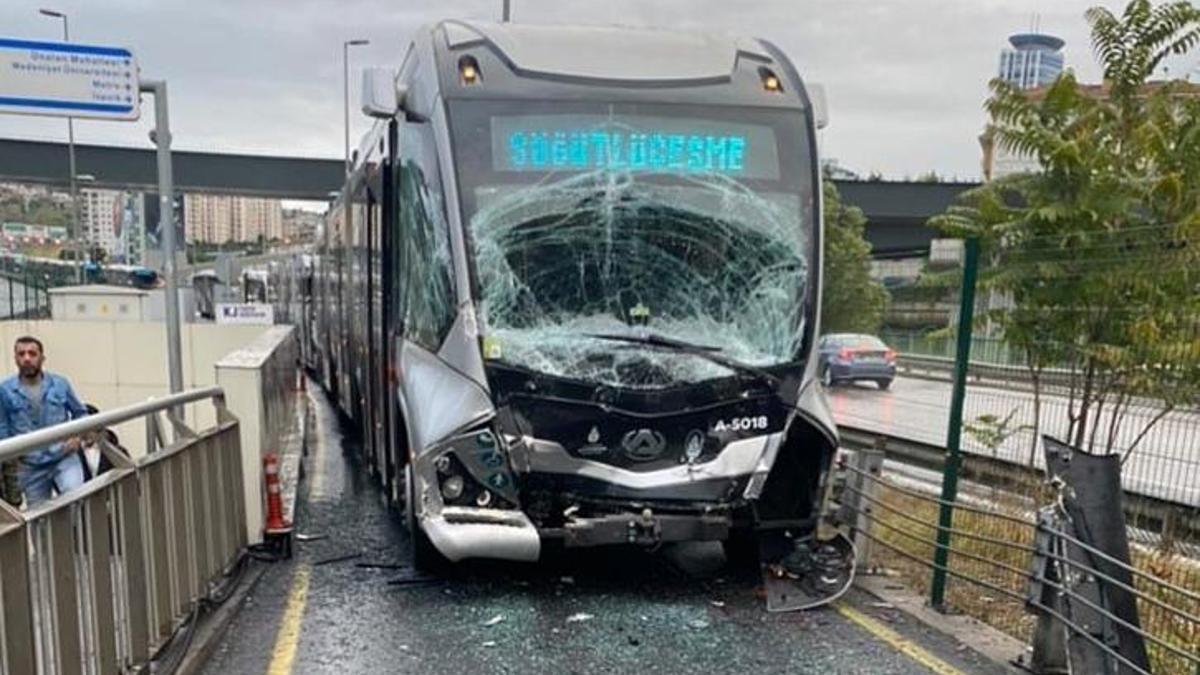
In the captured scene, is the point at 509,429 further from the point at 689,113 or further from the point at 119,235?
the point at 119,235

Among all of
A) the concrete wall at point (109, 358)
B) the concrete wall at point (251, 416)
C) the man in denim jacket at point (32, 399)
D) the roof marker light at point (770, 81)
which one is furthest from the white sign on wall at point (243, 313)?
the roof marker light at point (770, 81)

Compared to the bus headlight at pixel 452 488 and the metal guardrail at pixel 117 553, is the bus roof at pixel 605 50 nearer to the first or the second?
the bus headlight at pixel 452 488

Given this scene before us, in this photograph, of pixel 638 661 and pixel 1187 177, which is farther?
pixel 1187 177

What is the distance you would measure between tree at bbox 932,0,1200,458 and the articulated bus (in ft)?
5.60

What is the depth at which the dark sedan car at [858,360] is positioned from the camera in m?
9.21

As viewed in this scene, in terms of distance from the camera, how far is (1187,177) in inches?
291

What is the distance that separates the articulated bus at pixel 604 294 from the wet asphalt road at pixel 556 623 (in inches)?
16.7

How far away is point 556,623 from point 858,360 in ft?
18.1

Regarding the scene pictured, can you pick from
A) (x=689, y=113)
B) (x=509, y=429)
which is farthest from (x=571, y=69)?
(x=509, y=429)

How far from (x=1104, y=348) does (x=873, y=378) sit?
10.7 feet

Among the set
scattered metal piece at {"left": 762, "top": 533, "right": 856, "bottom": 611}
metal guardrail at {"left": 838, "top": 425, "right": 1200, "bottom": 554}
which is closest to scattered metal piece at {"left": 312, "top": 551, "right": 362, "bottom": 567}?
scattered metal piece at {"left": 762, "top": 533, "right": 856, "bottom": 611}

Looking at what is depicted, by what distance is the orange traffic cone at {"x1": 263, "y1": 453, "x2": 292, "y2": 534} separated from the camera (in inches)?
269

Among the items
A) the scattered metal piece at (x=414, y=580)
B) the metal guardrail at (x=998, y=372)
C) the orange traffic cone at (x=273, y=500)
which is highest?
the metal guardrail at (x=998, y=372)

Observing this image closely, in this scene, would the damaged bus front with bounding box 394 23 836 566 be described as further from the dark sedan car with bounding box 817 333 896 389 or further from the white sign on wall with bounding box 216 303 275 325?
the white sign on wall with bounding box 216 303 275 325
